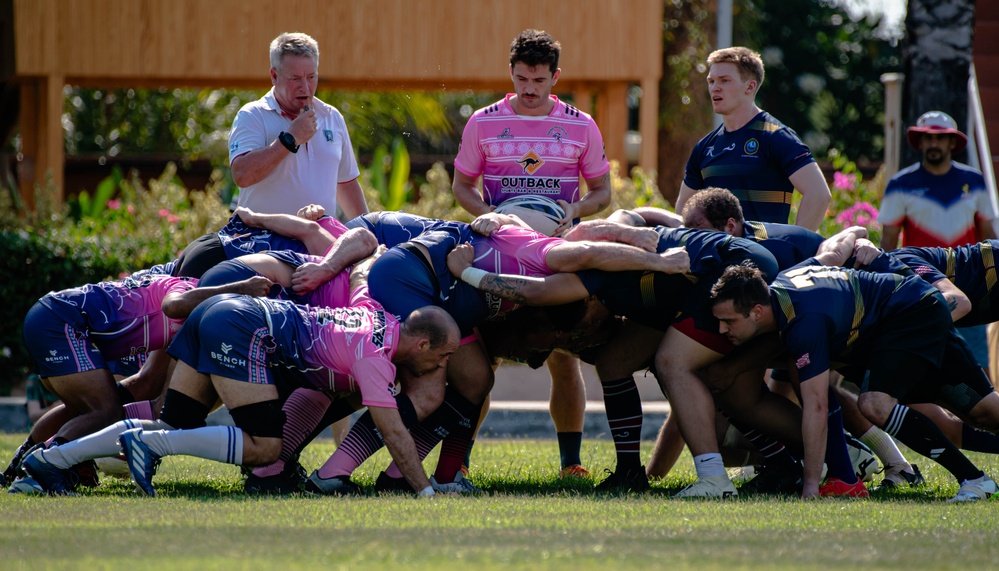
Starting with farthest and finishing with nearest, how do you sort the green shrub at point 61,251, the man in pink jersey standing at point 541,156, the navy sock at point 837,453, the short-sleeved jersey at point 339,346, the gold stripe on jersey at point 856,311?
the green shrub at point 61,251 < the man in pink jersey standing at point 541,156 < the navy sock at point 837,453 < the gold stripe on jersey at point 856,311 < the short-sleeved jersey at point 339,346

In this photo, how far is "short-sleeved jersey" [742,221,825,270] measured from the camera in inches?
285

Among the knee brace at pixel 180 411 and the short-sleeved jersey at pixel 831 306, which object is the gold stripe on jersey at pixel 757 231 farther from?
the knee brace at pixel 180 411

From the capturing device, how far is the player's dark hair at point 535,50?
25.5 ft

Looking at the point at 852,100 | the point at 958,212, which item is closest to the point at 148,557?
the point at 958,212

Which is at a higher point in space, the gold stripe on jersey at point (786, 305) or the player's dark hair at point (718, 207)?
the player's dark hair at point (718, 207)

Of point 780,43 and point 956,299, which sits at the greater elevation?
point 780,43

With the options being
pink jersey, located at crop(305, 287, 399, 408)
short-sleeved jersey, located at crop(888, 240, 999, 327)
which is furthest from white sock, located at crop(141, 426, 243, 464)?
short-sleeved jersey, located at crop(888, 240, 999, 327)

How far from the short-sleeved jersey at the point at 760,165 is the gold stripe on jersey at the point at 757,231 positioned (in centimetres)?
67

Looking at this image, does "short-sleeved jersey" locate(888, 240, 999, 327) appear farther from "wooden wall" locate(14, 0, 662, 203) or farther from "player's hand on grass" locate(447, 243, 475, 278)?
"wooden wall" locate(14, 0, 662, 203)

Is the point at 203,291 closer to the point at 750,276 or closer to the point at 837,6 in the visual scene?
the point at 750,276

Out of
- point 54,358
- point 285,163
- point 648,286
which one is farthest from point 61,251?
point 648,286

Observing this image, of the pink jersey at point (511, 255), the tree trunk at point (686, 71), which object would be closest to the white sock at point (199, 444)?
the pink jersey at point (511, 255)

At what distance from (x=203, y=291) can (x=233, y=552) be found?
2.51m

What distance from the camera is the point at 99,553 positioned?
15.2ft
